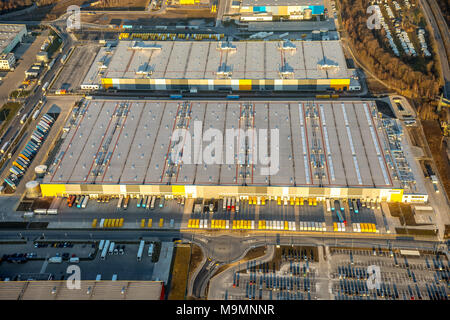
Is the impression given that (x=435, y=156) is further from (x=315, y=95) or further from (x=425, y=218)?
(x=315, y=95)

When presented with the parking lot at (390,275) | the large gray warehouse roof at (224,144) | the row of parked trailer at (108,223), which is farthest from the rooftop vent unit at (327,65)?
the row of parked trailer at (108,223)

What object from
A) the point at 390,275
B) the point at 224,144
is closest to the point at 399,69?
the point at 224,144

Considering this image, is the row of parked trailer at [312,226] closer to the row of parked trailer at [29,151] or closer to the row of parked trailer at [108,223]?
the row of parked trailer at [108,223]

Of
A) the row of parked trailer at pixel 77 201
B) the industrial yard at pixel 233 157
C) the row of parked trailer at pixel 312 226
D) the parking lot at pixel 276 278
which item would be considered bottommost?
the parking lot at pixel 276 278

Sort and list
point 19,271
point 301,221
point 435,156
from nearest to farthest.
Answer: point 19,271
point 301,221
point 435,156

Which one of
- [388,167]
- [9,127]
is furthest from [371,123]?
[9,127]

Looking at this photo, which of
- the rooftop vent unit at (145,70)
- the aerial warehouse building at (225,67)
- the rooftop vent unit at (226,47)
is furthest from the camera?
the rooftop vent unit at (226,47)
